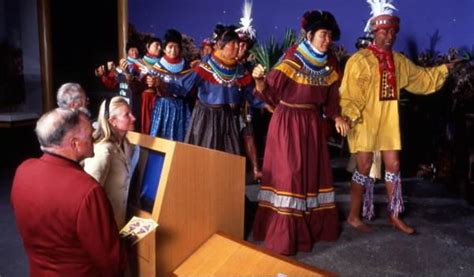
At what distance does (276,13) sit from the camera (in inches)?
266

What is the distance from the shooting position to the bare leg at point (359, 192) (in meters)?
3.56

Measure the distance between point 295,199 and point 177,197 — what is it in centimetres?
122

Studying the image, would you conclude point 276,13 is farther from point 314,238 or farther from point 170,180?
point 170,180

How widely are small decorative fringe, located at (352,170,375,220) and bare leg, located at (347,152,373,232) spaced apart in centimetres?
3

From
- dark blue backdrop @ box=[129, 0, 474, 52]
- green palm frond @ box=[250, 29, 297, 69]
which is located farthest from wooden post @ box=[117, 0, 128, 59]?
green palm frond @ box=[250, 29, 297, 69]

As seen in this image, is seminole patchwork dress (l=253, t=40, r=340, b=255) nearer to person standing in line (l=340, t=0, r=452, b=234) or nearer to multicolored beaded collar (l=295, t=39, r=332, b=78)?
multicolored beaded collar (l=295, t=39, r=332, b=78)

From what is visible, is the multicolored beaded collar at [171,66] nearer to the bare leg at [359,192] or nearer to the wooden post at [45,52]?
the bare leg at [359,192]

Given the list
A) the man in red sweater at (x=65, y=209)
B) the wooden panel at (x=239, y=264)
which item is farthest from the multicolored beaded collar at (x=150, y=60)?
the man in red sweater at (x=65, y=209)

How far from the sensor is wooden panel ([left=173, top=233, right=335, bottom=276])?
2.17 meters

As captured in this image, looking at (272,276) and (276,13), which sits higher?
(276,13)

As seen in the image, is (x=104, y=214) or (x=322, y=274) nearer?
(x=104, y=214)

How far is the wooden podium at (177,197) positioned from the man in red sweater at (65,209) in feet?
1.25

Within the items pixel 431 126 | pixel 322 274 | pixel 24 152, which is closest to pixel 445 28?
pixel 431 126

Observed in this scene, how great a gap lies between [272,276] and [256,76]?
1.46 metres
